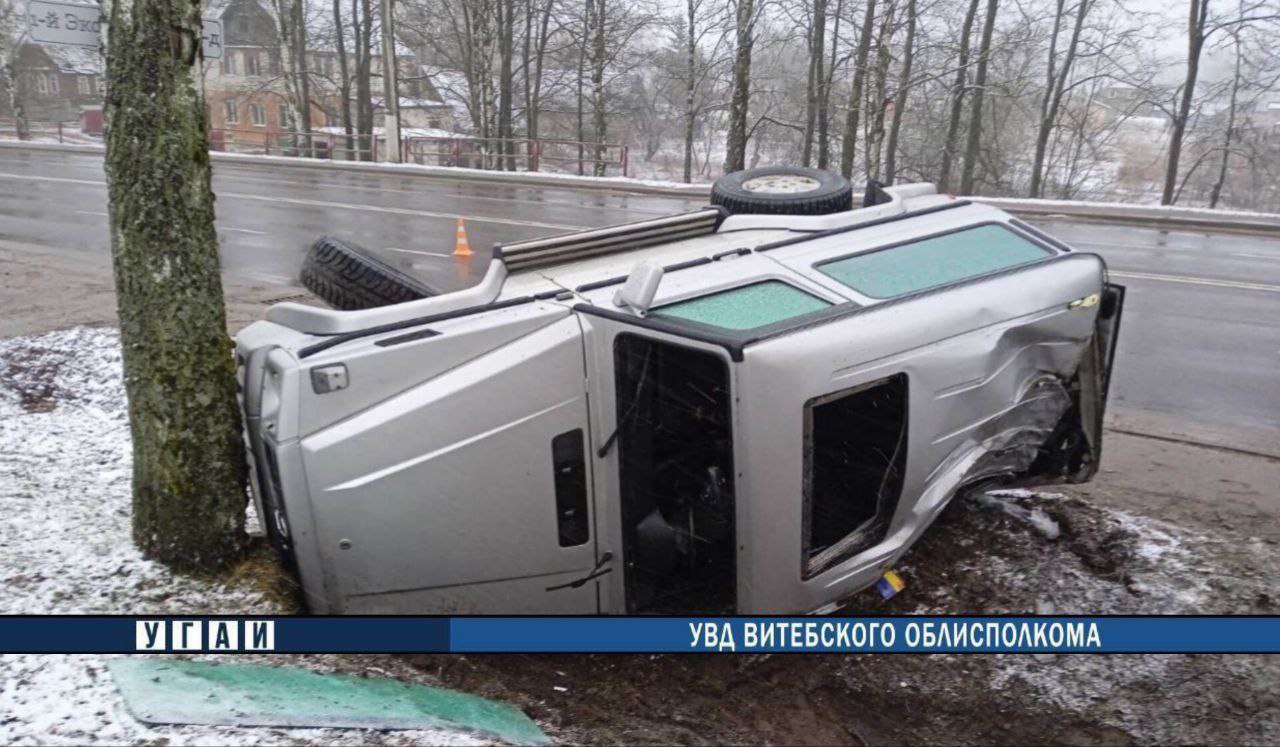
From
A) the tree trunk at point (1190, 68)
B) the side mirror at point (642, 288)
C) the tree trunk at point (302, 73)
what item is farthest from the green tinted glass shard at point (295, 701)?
the tree trunk at point (302, 73)

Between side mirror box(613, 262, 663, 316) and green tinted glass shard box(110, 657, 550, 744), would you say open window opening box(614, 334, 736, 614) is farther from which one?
green tinted glass shard box(110, 657, 550, 744)

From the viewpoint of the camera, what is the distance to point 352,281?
439cm

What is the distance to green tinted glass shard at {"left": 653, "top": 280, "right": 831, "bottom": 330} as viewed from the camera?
3621mm

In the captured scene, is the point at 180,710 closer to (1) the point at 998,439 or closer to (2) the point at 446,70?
(1) the point at 998,439

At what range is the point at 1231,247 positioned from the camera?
1535cm

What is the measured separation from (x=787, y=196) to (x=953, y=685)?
263 cm

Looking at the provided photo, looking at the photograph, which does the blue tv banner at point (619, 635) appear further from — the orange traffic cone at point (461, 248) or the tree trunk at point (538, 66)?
the tree trunk at point (538, 66)

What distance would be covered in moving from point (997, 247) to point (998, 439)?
0.94 metres

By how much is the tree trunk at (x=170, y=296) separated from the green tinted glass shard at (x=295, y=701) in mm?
876

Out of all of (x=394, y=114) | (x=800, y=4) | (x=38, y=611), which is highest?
(x=800, y=4)

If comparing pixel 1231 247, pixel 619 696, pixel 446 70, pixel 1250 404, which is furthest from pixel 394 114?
pixel 619 696

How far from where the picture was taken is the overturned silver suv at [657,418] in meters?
3.42

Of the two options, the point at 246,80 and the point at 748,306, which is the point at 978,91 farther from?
the point at 246,80

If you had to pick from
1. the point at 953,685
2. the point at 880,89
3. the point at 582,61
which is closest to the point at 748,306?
the point at 953,685
